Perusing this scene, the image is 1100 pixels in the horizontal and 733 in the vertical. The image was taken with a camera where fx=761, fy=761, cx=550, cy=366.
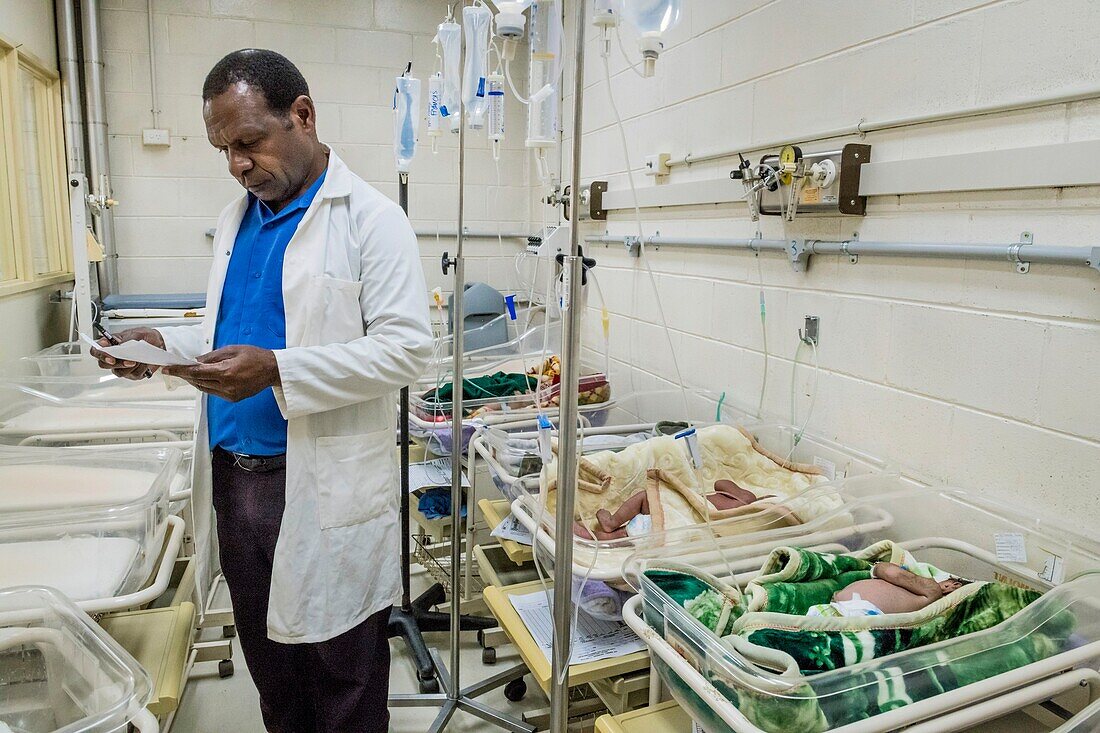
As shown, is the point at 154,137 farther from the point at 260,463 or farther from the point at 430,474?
the point at 260,463

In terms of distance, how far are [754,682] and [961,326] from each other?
974mm

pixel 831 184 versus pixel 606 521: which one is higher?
pixel 831 184

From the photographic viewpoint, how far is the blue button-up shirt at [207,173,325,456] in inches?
59.3

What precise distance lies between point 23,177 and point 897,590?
3648mm

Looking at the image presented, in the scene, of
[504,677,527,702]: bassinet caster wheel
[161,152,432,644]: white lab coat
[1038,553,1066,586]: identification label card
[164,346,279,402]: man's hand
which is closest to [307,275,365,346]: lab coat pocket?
[161,152,432,644]: white lab coat

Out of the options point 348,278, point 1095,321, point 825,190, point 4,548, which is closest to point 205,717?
point 4,548

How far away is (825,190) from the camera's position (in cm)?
181

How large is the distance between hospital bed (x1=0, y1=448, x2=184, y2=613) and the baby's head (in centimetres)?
144

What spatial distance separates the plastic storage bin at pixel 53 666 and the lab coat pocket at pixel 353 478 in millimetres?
440

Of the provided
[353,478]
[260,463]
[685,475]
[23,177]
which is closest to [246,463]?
[260,463]

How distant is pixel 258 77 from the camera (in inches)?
56.0

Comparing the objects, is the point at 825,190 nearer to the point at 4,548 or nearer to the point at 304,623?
the point at 304,623

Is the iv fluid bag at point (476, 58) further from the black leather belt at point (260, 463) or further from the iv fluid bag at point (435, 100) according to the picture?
the black leather belt at point (260, 463)

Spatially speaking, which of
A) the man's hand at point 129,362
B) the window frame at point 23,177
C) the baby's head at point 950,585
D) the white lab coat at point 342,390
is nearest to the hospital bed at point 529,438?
the white lab coat at point 342,390
